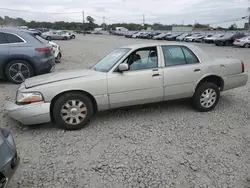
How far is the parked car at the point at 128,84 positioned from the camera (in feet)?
12.5

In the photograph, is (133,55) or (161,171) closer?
(161,171)

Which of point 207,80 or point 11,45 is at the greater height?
point 11,45

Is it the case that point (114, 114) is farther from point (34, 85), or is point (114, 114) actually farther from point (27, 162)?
point (27, 162)

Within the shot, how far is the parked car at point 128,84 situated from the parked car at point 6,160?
1441 mm

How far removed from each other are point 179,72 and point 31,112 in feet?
9.14

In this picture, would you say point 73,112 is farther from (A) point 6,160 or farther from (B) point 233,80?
(B) point 233,80

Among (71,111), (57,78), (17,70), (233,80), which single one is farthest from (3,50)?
(233,80)

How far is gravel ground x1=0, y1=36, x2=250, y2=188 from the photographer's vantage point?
8.98 ft

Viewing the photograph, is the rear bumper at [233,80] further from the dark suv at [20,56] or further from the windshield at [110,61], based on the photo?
the dark suv at [20,56]

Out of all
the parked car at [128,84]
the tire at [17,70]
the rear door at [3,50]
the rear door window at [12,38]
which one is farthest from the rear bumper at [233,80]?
the rear door at [3,50]

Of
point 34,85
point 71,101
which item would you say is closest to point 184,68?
point 71,101

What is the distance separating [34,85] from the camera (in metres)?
3.91

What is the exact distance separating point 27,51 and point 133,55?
4012mm

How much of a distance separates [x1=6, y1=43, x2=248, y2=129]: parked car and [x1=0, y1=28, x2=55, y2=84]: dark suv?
2.85 meters
